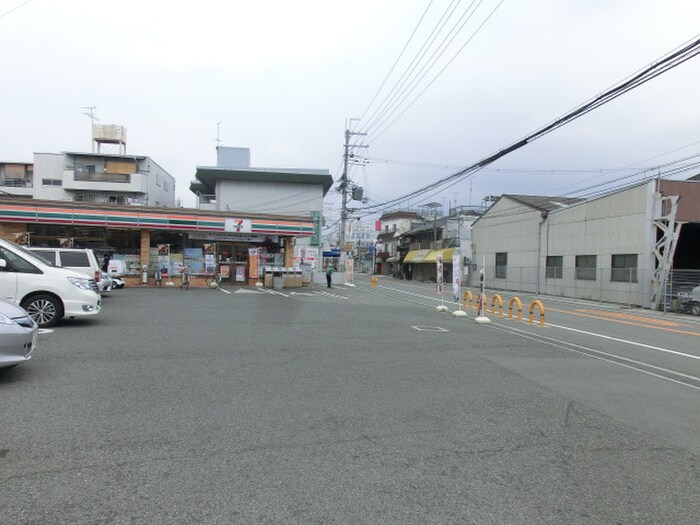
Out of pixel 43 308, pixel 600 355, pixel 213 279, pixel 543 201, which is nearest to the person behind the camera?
pixel 600 355

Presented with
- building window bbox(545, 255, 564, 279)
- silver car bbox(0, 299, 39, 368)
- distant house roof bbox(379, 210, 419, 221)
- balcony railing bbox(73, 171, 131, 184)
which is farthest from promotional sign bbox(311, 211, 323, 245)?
distant house roof bbox(379, 210, 419, 221)

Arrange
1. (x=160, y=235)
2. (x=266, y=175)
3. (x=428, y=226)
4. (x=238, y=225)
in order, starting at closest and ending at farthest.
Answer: (x=238, y=225)
(x=160, y=235)
(x=266, y=175)
(x=428, y=226)

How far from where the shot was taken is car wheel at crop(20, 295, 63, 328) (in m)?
10.6

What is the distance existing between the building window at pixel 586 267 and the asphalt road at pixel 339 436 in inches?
879

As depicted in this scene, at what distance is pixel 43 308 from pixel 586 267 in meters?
29.8

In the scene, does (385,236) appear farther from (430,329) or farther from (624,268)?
(430,329)

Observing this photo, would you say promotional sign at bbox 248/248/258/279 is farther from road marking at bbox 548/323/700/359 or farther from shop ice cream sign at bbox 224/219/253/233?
road marking at bbox 548/323/700/359

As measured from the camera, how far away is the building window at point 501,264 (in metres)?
41.8

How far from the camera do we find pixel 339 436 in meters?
4.75

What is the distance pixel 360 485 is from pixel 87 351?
6.38 metres

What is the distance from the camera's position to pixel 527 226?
3875 centimetres

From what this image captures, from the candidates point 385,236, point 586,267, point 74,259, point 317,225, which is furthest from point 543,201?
point 385,236

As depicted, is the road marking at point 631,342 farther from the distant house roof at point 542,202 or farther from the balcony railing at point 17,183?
the balcony railing at point 17,183

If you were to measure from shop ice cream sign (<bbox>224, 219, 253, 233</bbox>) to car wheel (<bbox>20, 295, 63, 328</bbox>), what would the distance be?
19538 mm
